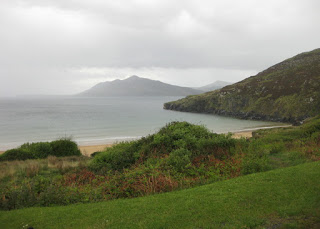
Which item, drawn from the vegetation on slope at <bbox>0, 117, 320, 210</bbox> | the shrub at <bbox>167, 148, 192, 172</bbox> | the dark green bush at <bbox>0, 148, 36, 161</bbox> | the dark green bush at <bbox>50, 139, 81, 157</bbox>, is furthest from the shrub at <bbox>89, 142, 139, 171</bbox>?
the dark green bush at <bbox>0, 148, 36, 161</bbox>

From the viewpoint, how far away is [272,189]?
8.09 meters

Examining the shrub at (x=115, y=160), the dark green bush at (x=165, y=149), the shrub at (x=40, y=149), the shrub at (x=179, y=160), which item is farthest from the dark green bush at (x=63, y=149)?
the shrub at (x=179, y=160)

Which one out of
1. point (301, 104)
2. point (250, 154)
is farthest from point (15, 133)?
point (301, 104)

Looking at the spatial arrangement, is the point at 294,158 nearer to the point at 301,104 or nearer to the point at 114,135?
the point at 114,135

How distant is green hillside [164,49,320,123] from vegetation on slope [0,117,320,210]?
47227 mm

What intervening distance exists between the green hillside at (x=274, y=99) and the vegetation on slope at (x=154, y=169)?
47227 mm

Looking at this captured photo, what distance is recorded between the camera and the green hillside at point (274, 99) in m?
62.2

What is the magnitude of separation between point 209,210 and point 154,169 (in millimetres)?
5648

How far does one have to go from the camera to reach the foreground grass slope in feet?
20.9

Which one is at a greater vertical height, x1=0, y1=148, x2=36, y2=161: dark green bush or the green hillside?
the green hillside

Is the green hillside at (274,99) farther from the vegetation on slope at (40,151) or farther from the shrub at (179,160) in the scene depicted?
the vegetation on slope at (40,151)

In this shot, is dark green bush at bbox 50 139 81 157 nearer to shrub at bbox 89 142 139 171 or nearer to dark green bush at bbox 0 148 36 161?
dark green bush at bbox 0 148 36 161

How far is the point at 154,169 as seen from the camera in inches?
485

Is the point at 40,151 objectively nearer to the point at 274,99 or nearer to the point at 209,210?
the point at 209,210
